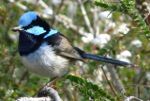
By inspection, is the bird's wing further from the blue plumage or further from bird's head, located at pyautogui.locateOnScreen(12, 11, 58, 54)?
the blue plumage

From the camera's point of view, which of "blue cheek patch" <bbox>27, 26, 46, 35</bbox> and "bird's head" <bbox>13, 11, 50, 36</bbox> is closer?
"bird's head" <bbox>13, 11, 50, 36</bbox>

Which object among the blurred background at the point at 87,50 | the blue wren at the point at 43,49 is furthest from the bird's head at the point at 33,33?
the blurred background at the point at 87,50

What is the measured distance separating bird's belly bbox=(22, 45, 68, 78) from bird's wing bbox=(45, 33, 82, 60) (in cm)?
5

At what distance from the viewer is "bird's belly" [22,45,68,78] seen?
11.5 ft

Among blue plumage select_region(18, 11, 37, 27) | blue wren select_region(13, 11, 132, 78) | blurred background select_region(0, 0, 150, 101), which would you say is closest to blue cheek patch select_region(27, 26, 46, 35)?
blue wren select_region(13, 11, 132, 78)

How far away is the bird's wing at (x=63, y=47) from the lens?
146 inches

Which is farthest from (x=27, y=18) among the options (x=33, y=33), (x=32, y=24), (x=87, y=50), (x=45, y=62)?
(x=87, y=50)

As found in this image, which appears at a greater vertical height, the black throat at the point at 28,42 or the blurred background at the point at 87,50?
the black throat at the point at 28,42

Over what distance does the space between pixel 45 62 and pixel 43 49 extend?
3.9 inches

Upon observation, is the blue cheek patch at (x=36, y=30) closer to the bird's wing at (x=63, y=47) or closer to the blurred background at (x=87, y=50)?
the bird's wing at (x=63, y=47)

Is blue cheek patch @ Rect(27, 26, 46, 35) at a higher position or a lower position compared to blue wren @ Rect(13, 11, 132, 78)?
higher

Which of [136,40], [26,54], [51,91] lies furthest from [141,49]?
[51,91]

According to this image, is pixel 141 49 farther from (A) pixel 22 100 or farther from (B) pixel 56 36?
(A) pixel 22 100

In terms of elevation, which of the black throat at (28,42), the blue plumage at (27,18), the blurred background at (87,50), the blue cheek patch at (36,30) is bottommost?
the blurred background at (87,50)
